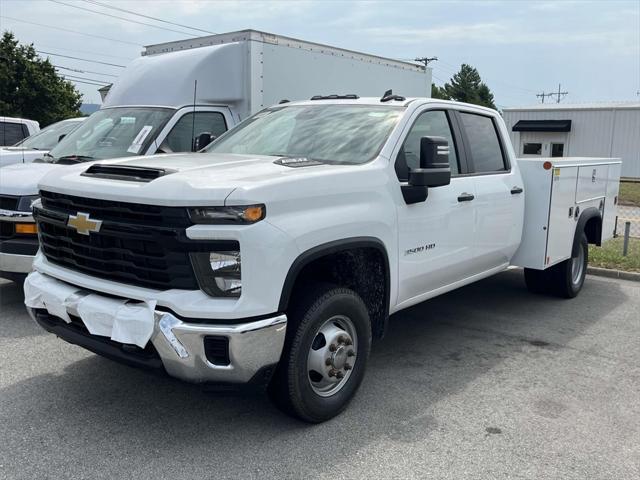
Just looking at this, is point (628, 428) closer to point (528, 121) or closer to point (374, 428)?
point (374, 428)

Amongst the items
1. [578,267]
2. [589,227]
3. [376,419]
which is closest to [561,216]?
[578,267]

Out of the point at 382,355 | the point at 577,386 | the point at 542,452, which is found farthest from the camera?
the point at 382,355

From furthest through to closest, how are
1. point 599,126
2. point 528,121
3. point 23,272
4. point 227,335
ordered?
point 528,121
point 599,126
point 23,272
point 227,335

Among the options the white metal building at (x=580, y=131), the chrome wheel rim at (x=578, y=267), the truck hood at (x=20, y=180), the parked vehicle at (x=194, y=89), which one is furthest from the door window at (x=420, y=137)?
the white metal building at (x=580, y=131)

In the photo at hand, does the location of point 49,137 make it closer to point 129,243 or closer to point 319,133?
point 319,133

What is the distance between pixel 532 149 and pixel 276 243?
34.0 metres

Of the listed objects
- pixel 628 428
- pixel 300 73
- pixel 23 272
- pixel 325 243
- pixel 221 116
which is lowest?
pixel 628 428

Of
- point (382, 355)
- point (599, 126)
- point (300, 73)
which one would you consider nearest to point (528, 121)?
point (599, 126)

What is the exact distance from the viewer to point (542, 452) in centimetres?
361

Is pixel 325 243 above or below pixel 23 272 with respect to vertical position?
above

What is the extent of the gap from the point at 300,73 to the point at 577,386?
544cm

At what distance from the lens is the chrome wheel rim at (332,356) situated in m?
3.79

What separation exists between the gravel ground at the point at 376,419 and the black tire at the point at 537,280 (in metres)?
1.42

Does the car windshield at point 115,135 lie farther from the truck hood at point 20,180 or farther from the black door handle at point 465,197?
the black door handle at point 465,197
